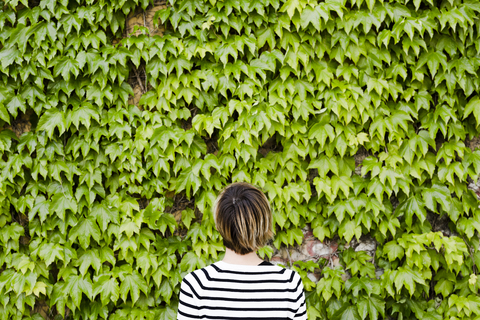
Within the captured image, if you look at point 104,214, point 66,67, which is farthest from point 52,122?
point 104,214

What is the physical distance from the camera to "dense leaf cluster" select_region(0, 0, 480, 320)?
273cm

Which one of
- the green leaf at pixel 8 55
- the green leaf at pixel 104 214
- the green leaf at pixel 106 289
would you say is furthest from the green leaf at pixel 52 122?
the green leaf at pixel 106 289

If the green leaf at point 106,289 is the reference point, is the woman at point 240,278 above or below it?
above

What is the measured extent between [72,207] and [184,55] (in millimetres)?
1466

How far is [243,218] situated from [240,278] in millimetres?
244

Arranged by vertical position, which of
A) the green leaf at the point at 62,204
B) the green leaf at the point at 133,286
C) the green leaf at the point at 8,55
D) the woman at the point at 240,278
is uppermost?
the green leaf at the point at 8,55

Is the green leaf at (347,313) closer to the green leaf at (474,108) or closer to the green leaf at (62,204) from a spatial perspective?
the green leaf at (474,108)

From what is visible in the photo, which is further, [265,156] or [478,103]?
[265,156]

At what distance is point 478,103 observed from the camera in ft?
8.96

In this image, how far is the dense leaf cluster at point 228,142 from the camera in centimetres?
273

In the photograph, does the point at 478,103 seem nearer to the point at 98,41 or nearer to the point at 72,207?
the point at 98,41

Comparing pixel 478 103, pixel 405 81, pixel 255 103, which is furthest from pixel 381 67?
pixel 255 103

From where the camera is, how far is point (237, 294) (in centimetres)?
138

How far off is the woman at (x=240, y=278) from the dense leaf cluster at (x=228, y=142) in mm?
1305
